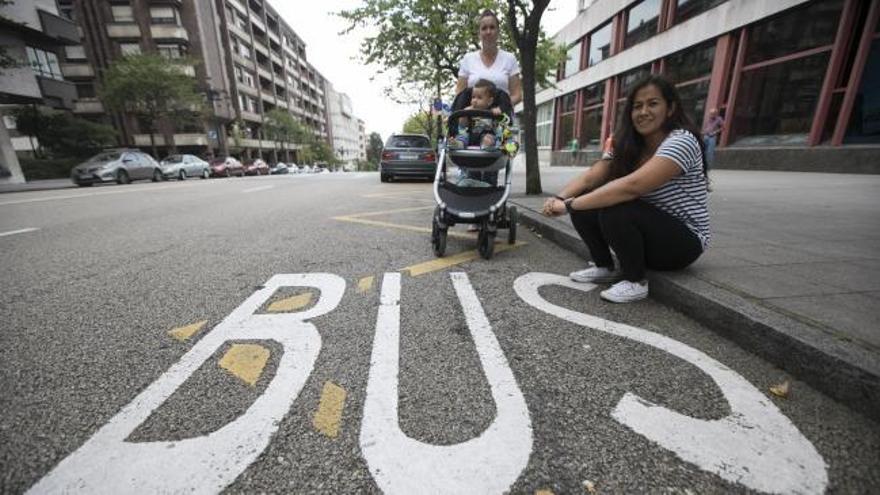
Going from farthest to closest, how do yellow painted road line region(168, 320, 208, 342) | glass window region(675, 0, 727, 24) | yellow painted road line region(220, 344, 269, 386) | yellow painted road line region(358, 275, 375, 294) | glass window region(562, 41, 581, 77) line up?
glass window region(562, 41, 581, 77) → glass window region(675, 0, 727, 24) → yellow painted road line region(358, 275, 375, 294) → yellow painted road line region(168, 320, 208, 342) → yellow painted road line region(220, 344, 269, 386)

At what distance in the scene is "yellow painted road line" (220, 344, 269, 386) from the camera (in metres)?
1.71

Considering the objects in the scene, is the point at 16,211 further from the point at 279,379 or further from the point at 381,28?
the point at 381,28

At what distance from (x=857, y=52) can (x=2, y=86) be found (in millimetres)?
32520

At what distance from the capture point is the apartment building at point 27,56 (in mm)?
18719

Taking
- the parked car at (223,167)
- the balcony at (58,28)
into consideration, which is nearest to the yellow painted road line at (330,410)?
the parked car at (223,167)

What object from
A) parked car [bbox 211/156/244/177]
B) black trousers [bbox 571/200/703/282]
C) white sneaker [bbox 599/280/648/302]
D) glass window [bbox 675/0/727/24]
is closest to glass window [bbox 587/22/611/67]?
glass window [bbox 675/0/727/24]

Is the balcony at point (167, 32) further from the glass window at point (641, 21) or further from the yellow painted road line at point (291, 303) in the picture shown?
the yellow painted road line at point (291, 303)

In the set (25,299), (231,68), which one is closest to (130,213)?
(25,299)

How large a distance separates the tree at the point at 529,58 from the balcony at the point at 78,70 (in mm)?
46982

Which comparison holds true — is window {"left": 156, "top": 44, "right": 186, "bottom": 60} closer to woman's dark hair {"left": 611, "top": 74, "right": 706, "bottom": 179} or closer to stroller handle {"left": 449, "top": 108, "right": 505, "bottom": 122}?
stroller handle {"left": 449, "top": 108, "right": 505, "bottom": 122}

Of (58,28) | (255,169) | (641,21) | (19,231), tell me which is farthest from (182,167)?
(641,21)

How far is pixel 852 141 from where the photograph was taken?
10.0 meters

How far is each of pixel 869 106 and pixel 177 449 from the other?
592 inches

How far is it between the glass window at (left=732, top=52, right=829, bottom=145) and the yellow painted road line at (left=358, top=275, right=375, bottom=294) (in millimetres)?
14110
